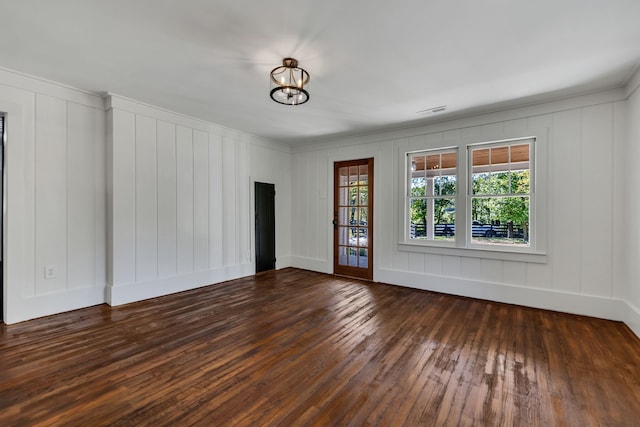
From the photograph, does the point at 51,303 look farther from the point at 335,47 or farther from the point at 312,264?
the point at 335,47

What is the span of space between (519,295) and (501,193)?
137 cm

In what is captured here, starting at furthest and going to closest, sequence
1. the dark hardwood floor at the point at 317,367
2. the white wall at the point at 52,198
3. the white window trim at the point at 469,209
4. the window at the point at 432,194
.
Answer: the window at the point at 432,194 → the white window trim at the point at 469,209 → the white wall at the point at 52,198 → the dark hardwood floor at the point at 317,367

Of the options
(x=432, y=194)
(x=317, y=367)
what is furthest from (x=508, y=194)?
(x=317, y=367)

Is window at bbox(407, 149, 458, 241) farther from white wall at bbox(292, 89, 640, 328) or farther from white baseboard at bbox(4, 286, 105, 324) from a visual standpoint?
white baseboard at bbox(4, 286, 105, 324)

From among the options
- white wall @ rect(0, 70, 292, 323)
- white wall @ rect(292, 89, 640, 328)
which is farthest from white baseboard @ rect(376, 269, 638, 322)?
white wall @ rect(0, 70, 292, 323)

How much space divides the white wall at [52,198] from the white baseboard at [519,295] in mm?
4307

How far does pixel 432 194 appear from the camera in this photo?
453 cm

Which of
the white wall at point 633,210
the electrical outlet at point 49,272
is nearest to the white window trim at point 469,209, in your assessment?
the white wall at point 633,210

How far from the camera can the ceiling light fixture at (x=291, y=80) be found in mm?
2649

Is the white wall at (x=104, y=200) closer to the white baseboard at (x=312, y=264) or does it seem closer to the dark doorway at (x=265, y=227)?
the dark doorway at (x=265, y=227)

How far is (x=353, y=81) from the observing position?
10.2 feet

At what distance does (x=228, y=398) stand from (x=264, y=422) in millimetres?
351

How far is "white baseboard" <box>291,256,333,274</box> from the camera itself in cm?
564

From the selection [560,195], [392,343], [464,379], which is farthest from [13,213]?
[560,195]
